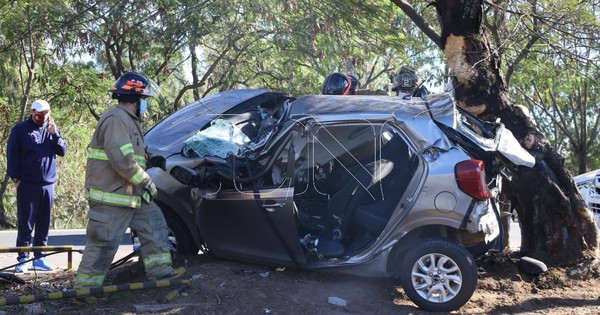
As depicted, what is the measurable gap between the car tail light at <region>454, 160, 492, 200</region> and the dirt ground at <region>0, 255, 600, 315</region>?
39.3 inches

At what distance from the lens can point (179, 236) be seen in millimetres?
6434

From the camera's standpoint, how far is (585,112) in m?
26.8

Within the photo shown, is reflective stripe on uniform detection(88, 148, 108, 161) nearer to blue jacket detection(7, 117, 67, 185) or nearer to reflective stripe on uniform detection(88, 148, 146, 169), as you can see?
reflective stripe on uniform detection(88, 148, 146, 169)

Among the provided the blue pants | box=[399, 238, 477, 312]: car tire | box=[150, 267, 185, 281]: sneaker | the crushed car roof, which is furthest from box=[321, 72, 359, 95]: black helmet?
the blue pants

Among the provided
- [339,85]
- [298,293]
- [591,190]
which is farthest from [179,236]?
[591,190]

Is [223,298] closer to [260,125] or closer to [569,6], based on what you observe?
[260,125]

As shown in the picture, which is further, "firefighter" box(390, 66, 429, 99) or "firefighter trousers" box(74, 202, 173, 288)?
"firefighter" box(390, 66, 429, 99)

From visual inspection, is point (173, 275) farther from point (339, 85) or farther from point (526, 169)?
point (526, 169)

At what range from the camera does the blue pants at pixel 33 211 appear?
285 inches

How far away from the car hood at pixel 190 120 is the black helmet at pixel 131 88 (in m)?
0.89

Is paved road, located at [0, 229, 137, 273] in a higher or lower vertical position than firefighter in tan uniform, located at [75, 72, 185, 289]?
lower

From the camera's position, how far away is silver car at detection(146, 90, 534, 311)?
17.9 ft

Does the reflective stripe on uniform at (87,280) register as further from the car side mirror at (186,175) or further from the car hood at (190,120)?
the car hood at (190,120)

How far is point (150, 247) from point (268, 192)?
111 cm
